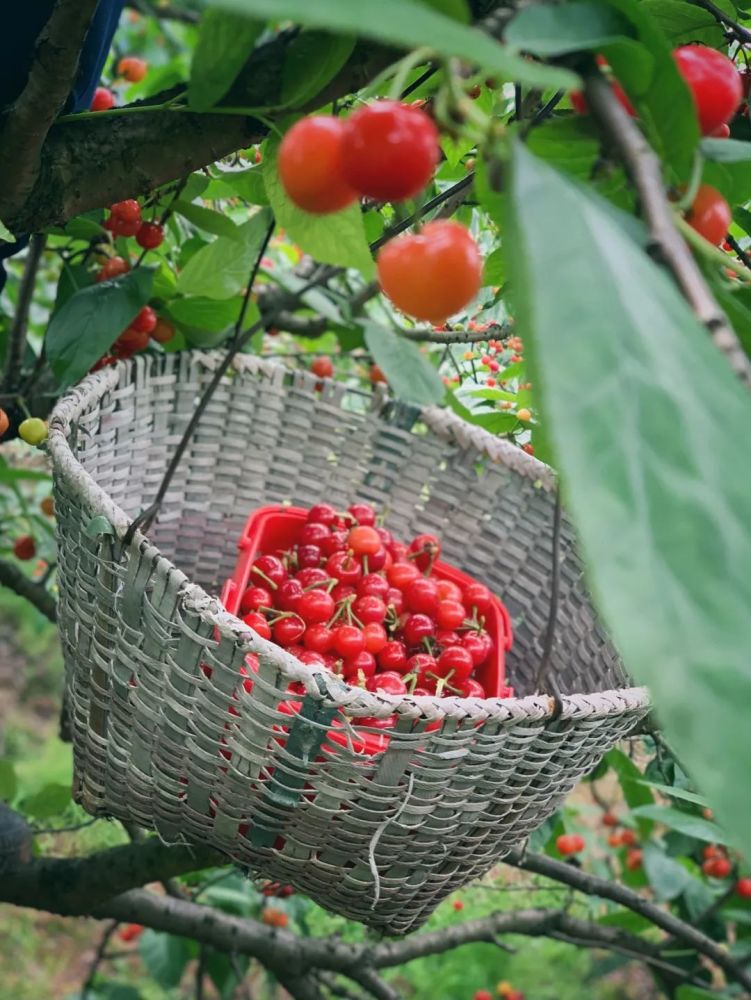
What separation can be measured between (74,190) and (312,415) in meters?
0.55

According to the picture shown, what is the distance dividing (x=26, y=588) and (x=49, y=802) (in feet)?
0.80

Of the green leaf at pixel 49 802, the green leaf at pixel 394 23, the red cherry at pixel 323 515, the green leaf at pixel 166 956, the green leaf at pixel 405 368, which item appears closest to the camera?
the green leaf at pixel 394 23

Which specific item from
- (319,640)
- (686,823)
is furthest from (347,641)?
(686,823)

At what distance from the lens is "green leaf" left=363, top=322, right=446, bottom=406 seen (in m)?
0.85

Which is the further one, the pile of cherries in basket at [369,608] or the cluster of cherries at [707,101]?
the pile of cherries in basket at [369,608]

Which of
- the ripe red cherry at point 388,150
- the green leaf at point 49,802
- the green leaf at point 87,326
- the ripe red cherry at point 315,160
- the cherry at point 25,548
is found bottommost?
the green leaf at point 49,802

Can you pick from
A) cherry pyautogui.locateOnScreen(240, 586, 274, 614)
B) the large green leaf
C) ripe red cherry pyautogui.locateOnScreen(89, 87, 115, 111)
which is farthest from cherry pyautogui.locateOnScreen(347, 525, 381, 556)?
the large green leaf

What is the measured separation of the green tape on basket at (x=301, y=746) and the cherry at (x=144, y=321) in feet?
1.51

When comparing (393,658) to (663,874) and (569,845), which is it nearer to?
(569,845)

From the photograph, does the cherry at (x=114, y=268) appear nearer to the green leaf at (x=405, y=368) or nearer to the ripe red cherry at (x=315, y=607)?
the green leaf at (x=405, y=368)

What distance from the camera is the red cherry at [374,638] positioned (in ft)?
2.82

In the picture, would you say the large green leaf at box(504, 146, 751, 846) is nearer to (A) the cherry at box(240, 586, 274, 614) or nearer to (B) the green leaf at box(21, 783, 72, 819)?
(A) the cherry at box(240, 586, 274, 614)

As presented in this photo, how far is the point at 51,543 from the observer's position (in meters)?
1.28

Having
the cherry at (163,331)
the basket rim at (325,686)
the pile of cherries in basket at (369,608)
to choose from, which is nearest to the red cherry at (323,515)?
the pile of cherries in basket at (369,608)
